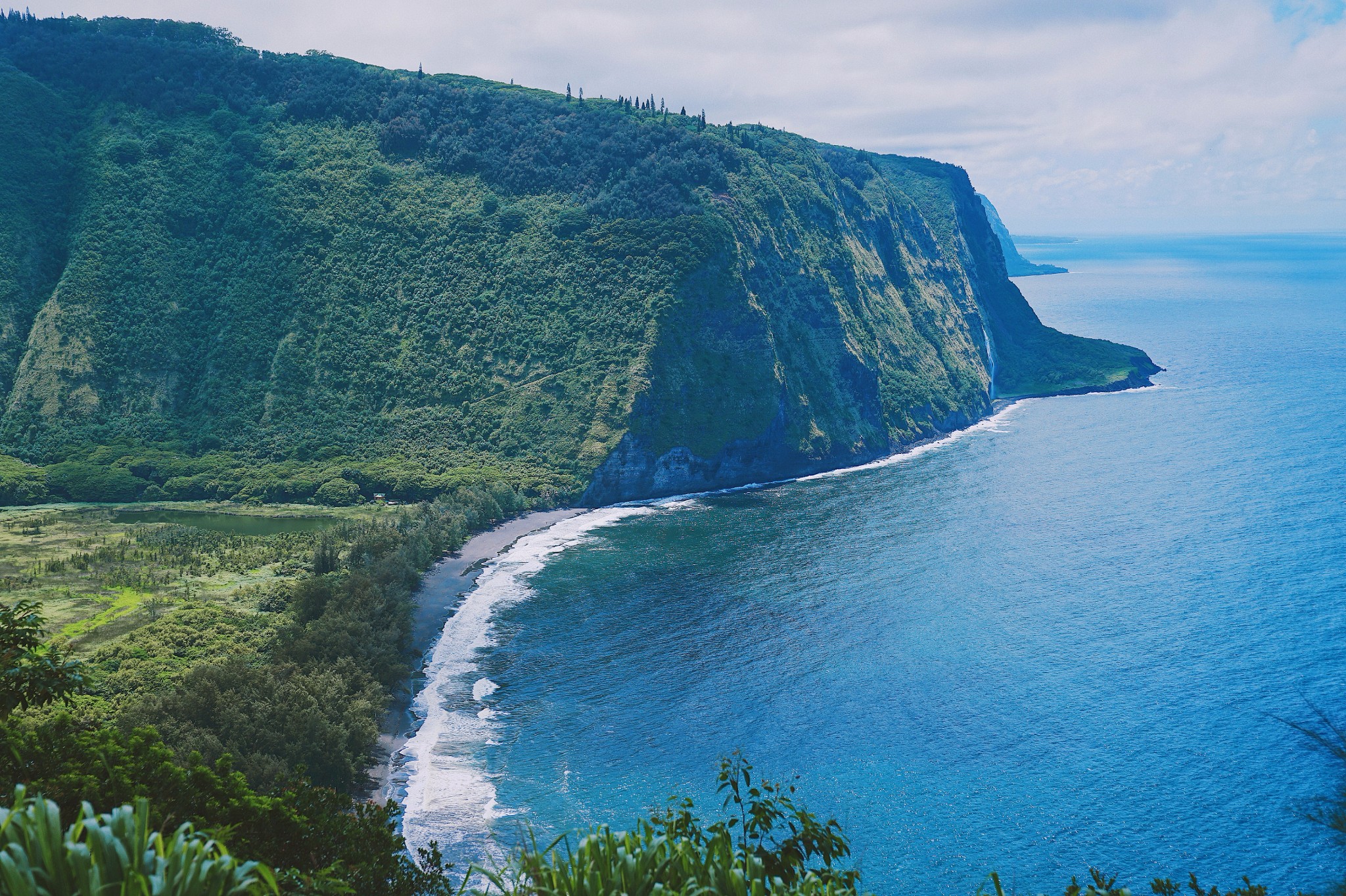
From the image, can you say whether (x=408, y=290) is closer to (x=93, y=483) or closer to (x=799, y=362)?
(x=93, y=483)

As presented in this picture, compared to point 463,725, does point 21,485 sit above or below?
above

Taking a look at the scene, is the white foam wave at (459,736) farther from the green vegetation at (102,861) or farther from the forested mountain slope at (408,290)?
the forested mountain slope at (408,290)

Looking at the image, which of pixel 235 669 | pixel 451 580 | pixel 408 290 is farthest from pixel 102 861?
pixel 408 290

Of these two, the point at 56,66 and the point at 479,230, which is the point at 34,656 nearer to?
the point at 479,230

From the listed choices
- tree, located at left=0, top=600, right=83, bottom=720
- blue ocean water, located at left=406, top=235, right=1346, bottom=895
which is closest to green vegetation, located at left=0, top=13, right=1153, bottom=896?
blue ocean water, located at left=406, top=235, right=1346, bottom=895

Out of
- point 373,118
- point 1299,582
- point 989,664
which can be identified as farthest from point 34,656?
point 373,118

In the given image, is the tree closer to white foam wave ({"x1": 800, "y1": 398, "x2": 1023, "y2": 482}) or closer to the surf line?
the surf line

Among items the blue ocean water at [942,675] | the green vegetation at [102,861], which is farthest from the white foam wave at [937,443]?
the green vegetation at [102,861]
